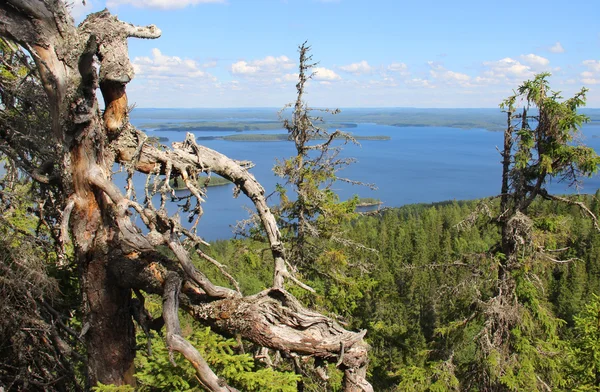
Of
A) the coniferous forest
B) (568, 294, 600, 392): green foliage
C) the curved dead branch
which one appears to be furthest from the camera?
(568, 294, 600, 392): green foliage

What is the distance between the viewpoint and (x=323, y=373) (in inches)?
134

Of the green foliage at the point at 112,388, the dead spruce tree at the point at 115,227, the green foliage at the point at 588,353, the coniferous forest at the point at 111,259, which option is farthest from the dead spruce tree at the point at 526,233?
the green foliage at the point at 112,388

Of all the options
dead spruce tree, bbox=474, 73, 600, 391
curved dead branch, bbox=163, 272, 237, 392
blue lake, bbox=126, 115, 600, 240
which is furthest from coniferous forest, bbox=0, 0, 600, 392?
blue lake, bbox=126, 115, 600, 240

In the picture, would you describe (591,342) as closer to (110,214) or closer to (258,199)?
(258,199)

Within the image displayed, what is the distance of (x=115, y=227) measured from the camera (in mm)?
3758

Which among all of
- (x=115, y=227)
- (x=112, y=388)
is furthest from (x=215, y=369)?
(x=115, y=227)

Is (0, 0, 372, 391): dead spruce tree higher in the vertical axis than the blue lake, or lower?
higher

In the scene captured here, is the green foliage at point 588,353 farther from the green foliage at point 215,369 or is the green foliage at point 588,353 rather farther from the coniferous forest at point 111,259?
the green foliage at point 215,369

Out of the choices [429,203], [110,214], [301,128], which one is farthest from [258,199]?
[429,203]

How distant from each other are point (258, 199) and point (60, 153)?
170cm

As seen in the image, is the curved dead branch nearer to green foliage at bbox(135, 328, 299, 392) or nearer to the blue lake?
green foliage at bbox(135, 328, 299, 392)

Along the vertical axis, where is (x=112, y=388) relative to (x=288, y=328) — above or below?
below

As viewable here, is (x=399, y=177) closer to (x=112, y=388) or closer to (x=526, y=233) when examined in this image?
(x=526, y=233)

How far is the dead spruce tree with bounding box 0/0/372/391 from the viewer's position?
3385 millimetres
